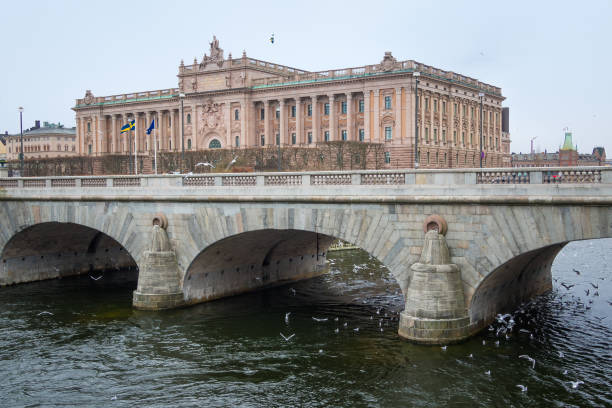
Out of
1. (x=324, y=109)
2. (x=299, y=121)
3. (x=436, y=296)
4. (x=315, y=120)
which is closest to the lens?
(x=436, y=296)

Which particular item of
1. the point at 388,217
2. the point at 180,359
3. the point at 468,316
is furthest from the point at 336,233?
the point at 180,359

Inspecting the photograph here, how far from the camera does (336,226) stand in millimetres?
27547

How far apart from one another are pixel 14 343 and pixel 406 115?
7207cm

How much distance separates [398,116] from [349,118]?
916 cm

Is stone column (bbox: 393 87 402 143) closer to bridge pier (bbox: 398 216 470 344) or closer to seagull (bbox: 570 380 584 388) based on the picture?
bridge pier (bbox: 398 216 470 344)

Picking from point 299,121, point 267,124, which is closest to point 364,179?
point 299,121

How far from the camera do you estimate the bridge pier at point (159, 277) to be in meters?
32.0

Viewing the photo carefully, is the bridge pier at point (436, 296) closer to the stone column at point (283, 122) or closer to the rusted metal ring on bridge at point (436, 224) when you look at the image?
the rusted metal ring on bridge at point (436, 224)

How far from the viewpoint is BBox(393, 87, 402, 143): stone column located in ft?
305

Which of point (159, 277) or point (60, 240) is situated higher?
point (60, 240)

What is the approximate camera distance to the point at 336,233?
90.2 feet

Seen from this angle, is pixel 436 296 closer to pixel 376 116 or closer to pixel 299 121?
pixel 376 116

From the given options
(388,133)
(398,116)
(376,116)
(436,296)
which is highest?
(376,116)

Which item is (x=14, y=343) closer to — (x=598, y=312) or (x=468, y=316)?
(x=468, y=316)
